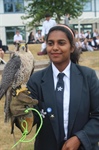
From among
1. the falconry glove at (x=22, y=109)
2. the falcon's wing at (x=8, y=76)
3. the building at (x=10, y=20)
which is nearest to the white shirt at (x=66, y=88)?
the falconry glove at (x=22, y=109)

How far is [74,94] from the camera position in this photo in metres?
2.26

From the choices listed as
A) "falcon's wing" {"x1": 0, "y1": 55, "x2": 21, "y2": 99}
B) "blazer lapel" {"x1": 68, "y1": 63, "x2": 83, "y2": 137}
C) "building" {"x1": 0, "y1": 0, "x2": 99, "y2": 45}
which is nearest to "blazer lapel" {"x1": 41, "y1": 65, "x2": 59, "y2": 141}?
"blazer lapel" {"x1": 68, "y1": 63, "x2": 83, "y2": 137}

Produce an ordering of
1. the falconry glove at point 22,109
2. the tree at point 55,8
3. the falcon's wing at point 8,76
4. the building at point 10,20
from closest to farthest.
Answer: the falconry glove at point 22,109 < the falcon's wing at point 8,76 < the tree at point 55,8 < the building at point 10,20

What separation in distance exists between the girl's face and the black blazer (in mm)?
126

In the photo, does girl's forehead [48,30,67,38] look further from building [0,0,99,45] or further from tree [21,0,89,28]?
building [0,0,99,45]

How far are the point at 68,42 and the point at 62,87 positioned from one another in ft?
1.08

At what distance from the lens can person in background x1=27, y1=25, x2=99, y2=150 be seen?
2236 millimetres

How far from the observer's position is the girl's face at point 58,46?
226 centimetres

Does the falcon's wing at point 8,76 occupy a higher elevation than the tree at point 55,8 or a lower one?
lower

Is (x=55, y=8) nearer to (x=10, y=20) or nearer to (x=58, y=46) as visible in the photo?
(x=58, y=46)

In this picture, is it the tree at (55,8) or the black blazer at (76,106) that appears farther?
the tree at (55,8)

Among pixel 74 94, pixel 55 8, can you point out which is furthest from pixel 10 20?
pixel 74 94

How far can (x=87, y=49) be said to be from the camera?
60.7 feet

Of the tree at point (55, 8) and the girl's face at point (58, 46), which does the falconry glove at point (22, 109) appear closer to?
the girl's face at point (58, 46)
